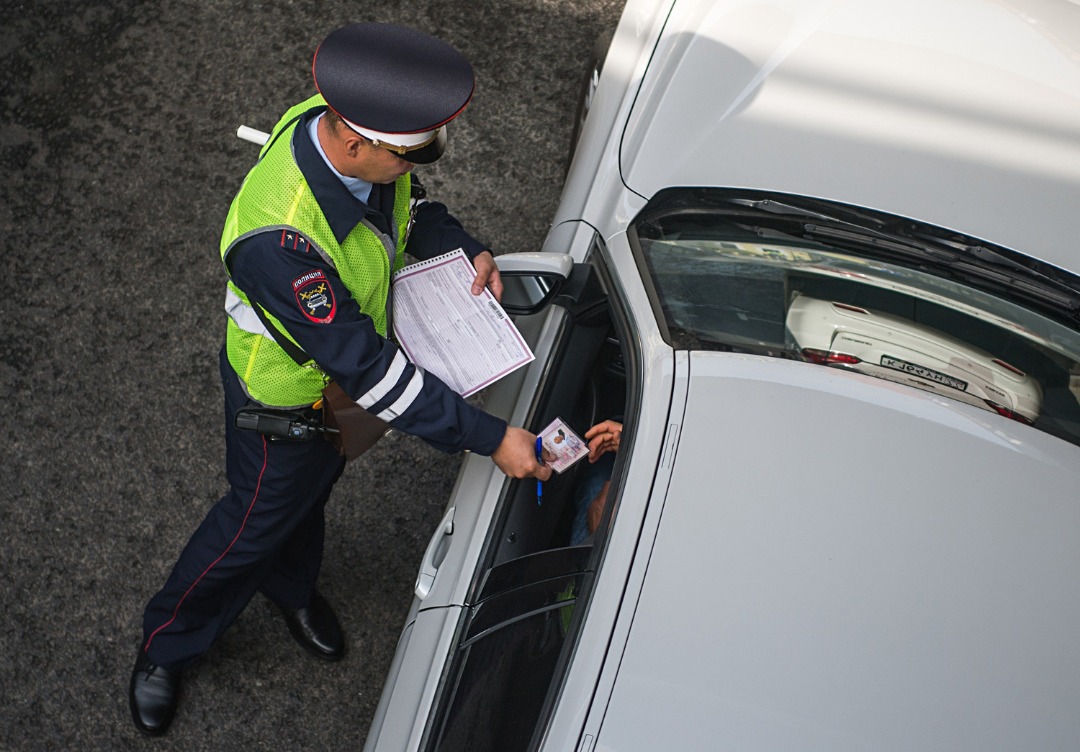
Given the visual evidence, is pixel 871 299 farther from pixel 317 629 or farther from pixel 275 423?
pixel 317 629

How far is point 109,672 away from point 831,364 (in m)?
2.16

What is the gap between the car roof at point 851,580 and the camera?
142cm

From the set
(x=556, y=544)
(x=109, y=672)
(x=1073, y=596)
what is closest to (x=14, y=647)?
(x=109, y=672)

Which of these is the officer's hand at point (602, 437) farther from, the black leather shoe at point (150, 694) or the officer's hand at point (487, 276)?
the black leather shoe at point (150, 694)

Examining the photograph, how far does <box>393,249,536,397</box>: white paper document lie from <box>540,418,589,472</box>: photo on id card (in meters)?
0.15

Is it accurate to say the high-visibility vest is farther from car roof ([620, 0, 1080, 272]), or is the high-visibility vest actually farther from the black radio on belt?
car roof ([620, 0, 1080, 272])

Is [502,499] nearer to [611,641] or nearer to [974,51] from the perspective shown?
[611,641]

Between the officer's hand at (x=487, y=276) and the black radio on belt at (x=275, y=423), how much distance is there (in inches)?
18.2

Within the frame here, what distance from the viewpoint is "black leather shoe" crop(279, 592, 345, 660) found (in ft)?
8.82

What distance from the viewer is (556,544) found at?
7.22ft

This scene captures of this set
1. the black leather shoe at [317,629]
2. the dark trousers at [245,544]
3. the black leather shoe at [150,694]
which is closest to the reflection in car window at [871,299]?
the dark trousers at [245,544]

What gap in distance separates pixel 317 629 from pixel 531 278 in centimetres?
123

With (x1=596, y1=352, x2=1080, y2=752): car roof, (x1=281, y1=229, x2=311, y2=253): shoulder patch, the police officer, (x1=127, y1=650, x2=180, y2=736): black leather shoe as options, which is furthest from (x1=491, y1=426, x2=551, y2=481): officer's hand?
(x1=127, y1=650, x2=180, y2=736): black leather shoe

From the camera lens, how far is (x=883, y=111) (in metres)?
2.13
